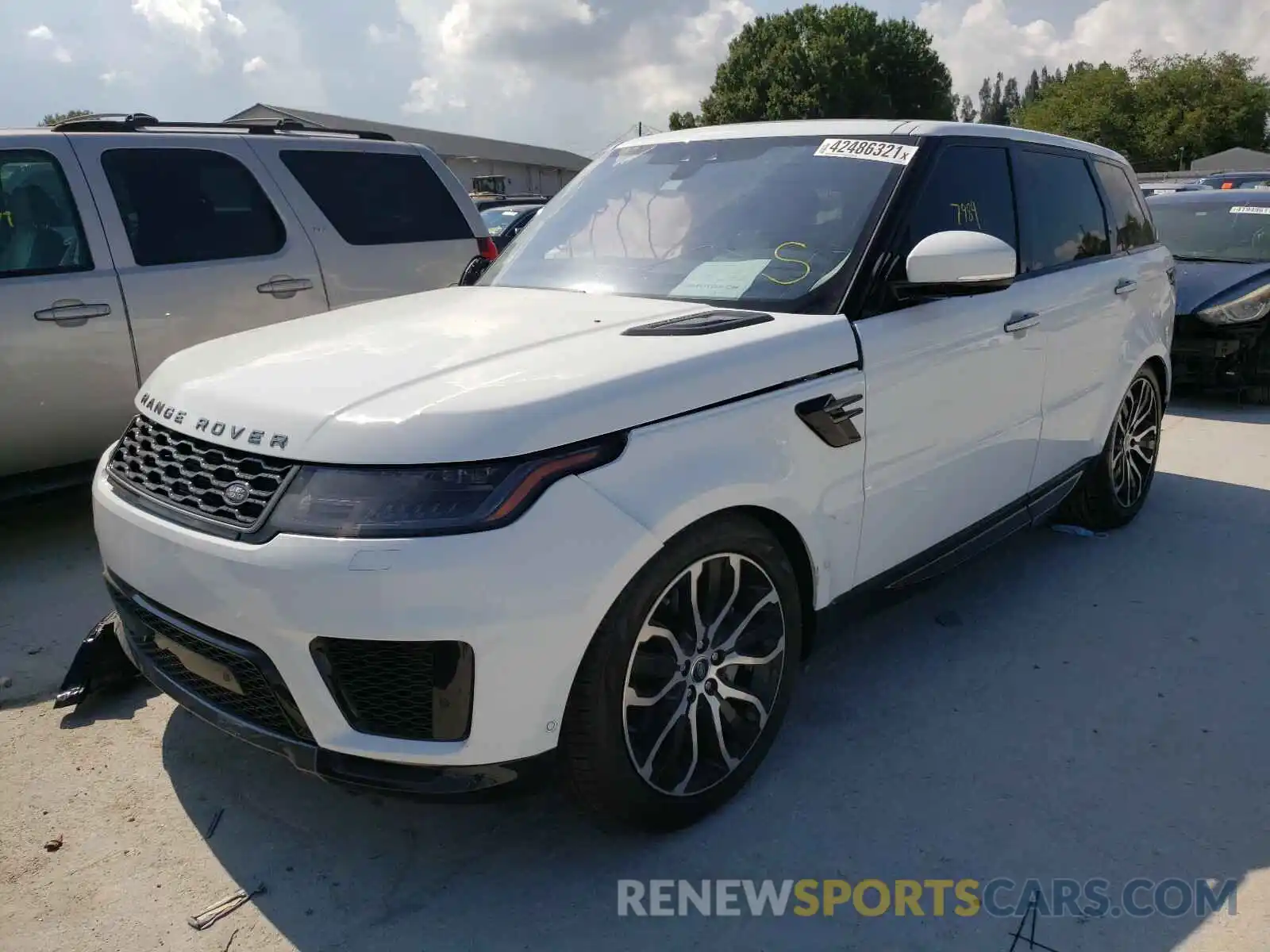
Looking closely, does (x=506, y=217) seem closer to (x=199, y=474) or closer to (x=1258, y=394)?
(x=1258, y=394)

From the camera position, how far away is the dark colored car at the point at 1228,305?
7.65m

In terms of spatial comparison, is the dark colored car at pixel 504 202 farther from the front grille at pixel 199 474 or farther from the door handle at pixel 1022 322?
the front grille at pixel 199 474

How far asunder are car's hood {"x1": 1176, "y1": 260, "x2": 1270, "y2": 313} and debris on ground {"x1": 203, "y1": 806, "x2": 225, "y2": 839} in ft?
25.1

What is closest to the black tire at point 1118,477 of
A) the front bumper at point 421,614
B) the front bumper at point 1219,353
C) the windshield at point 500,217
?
the front bumper at point 1219,353

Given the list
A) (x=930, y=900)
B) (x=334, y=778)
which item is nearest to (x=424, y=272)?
A: (x=334, y=778)

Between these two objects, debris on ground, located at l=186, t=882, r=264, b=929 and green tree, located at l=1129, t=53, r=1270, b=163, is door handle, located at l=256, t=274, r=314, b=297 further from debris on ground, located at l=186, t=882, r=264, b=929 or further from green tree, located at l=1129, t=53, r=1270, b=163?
green tree, located at l=1129, t=53, r=1270, b=163

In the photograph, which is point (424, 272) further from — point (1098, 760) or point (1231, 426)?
point (1231, 426)

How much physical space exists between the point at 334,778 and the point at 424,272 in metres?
4.22

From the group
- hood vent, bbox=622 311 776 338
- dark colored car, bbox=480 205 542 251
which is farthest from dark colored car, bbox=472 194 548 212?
hood vent, bbox=622 311 776 338

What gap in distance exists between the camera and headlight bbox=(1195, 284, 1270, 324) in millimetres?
7609

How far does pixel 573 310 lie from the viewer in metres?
3.03

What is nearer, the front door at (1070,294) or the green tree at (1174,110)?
the front door at (1070,294)

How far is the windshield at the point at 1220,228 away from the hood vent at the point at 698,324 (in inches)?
285

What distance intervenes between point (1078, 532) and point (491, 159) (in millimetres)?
46852
